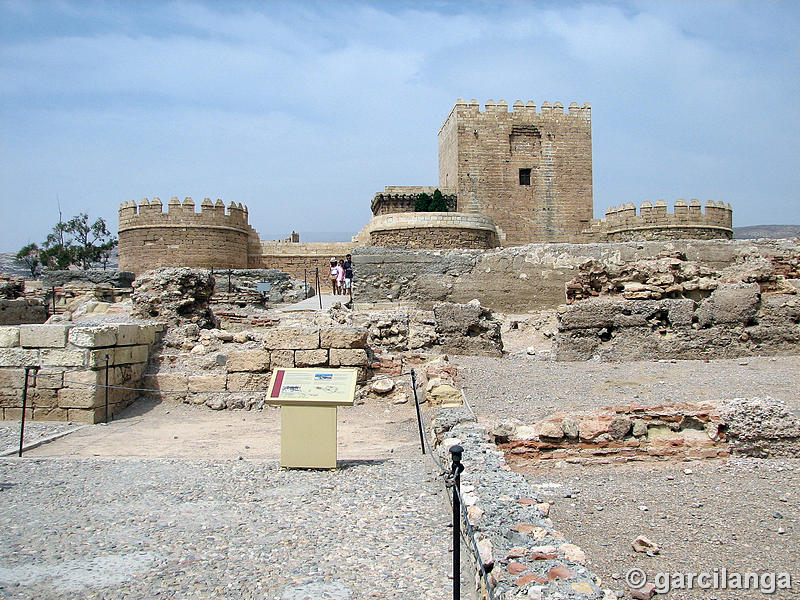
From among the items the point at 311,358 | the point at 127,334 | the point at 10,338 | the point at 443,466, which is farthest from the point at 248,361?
the point at 443,466

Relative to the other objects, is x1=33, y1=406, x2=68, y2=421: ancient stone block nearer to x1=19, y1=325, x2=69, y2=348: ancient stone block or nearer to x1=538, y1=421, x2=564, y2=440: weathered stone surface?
x1=19, y1=325, x2=69, y2=348: ancient stone block

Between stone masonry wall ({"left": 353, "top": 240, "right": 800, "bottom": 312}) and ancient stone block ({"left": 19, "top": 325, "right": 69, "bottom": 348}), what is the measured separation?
5926 millimetres

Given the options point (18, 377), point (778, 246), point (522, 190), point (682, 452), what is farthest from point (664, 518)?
point (522, 190)

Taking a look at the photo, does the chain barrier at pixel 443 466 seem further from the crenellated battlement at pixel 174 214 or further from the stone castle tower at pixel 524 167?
the stone castle tower at pixel 524 167

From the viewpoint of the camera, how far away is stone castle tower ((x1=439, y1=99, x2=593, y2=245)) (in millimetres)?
28484

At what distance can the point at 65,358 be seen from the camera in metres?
7.61

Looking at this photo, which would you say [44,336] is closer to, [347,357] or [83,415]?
[83,415]

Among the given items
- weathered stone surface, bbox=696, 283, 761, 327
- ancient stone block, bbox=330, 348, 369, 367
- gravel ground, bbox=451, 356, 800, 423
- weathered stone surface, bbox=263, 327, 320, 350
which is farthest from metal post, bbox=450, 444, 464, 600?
weathered stone surface, bbox=696, 283, 761, 327

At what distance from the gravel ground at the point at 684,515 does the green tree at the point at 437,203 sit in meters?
23.7

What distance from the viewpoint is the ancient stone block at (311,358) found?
848 centimetres

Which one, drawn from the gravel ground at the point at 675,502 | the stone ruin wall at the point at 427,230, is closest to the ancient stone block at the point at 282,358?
the gravel ground at the point at 675,502

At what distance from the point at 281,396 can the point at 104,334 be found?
3866 millimetres

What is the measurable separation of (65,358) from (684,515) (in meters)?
7.05

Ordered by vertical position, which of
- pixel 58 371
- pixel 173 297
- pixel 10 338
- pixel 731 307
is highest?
pixel 173 297
